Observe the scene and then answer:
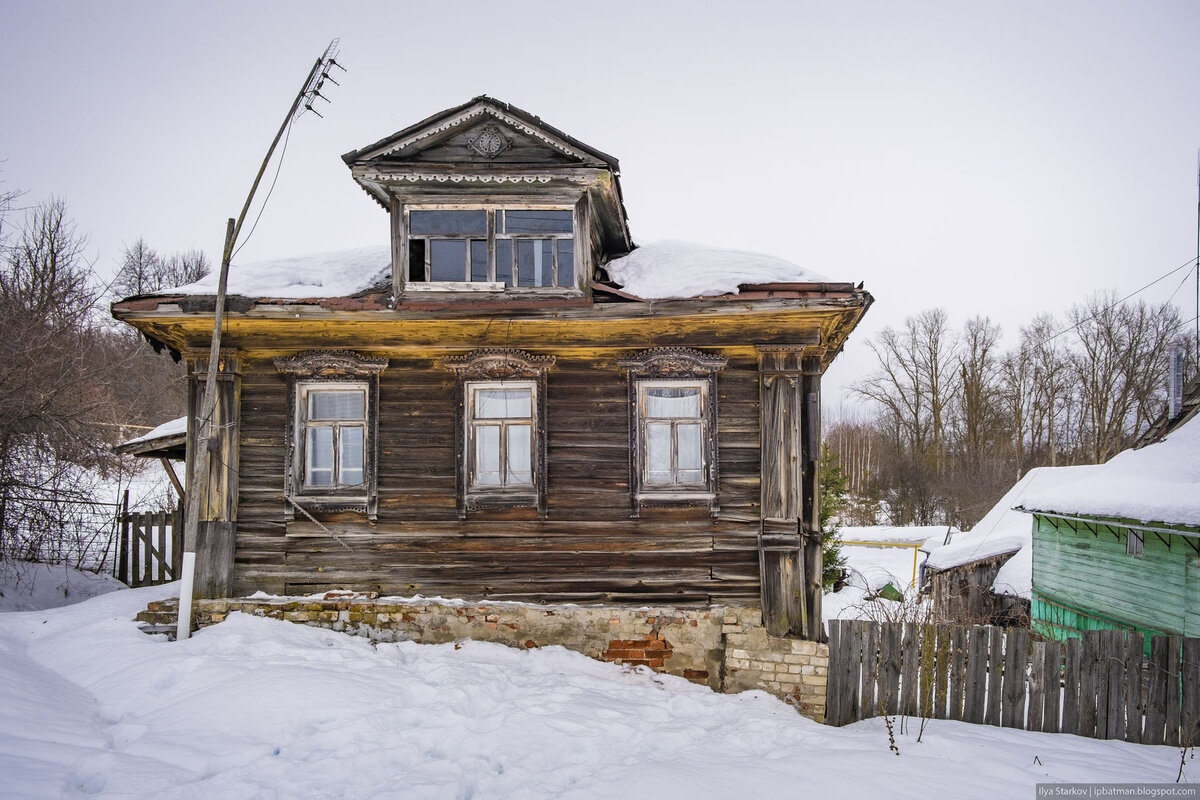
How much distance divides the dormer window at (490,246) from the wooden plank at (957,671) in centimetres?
614

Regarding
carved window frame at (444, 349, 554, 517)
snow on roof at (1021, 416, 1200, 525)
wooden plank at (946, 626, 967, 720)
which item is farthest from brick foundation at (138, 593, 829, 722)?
→ snow on roof at (1021, 416, 1200, 525)

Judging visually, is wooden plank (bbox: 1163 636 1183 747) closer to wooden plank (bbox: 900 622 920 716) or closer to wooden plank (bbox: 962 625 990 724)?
wooden plank (bbox: 962 625 990 724)

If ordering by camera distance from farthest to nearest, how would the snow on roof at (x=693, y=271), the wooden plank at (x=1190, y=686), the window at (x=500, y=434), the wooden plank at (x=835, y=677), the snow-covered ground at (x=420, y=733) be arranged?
the window at (x=500, y=434), the snow on roof at (x=693, y=271), the wooden plank at (x=835, y=677), the wooden plank at (x=1190, y=686), the snow-covered ground at (x=420, y=733)

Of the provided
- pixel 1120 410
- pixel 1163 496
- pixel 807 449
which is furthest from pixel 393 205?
pixel 1120 410

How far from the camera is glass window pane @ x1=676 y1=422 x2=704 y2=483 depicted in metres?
8.31

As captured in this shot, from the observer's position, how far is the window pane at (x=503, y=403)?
8.47m

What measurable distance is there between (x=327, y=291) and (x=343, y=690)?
491 centimetres

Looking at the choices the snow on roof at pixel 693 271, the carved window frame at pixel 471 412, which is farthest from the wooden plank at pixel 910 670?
the carved window frame at pixel 471 412

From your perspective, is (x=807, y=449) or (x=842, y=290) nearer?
(x=842, y=290)

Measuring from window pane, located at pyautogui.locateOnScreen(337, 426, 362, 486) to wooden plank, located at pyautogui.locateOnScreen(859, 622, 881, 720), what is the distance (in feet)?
21.3

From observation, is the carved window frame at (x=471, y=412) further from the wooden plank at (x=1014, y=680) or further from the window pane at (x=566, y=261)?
the wooden plank at (x=1014, y=680)

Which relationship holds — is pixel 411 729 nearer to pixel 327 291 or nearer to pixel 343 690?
pixel 343 690

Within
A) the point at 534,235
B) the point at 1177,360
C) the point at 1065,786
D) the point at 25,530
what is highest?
the point at 534,235

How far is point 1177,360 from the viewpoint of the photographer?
14.5 m
